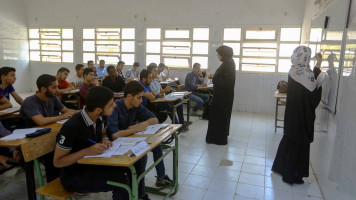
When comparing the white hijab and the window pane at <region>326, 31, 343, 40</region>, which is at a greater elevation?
the window pane at <region>326, 31, 343, 40</region>

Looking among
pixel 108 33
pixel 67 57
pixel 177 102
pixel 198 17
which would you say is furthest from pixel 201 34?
pixel 67 57

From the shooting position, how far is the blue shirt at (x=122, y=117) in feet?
7.30

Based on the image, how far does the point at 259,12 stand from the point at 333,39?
4.27 metres

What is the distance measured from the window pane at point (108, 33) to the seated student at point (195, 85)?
3.27 metres

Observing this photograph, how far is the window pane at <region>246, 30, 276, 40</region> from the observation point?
263 inches

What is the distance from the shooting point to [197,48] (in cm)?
741

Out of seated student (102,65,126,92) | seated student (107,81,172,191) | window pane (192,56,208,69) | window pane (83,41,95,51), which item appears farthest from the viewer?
window pane (83,41,95,51)

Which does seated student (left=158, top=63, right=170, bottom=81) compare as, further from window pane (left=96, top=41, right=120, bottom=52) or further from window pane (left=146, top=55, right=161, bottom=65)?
window pane (left=96, top=41, right=120, bottom=52)

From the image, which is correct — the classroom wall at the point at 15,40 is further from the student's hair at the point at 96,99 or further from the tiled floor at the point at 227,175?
the student's hair at the point at 96,99

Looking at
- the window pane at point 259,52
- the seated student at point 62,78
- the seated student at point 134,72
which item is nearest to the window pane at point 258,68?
the window pane at point 259,52

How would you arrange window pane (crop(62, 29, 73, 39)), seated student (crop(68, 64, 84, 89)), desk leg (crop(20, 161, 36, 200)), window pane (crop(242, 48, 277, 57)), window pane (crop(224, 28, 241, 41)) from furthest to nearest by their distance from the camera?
window pane (crop(62, 29, 73, 39)) < window pane (crop(224, 28, 241, 41)) < window pane (crop(242, 48, 277, 57)) < seated student (crop(68, 64, 84, 89)) < desk leg (crop(20, 161, 36, 200))

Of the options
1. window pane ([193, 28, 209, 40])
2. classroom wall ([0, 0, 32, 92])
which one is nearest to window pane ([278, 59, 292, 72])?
window pane ([193, 28, 209, 40])

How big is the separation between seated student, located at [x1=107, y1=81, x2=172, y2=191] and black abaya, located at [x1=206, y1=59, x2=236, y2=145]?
1.74 metres

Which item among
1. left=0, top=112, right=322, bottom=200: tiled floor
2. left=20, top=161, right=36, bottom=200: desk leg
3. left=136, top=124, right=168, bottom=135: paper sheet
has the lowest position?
left=0, top=112, right=322, bottom=200: tiled floor
